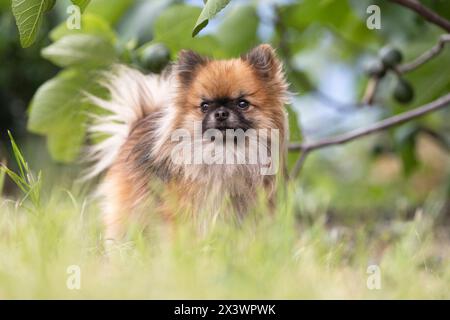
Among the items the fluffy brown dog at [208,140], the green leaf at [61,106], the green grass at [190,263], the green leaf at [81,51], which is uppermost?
the green leaf at [81,51]

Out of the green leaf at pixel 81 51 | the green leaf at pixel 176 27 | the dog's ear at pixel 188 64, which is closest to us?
the dog's ear at pixel 188 64

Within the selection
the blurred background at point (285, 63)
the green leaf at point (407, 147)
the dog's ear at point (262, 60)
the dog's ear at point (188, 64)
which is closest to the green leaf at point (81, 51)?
the blurred background at point (285, 63)

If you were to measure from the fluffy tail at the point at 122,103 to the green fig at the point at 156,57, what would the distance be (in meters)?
0.05

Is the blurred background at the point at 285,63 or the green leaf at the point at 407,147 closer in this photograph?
the blurred background at the point at 285,63

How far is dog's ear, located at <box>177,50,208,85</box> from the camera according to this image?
9.61ft

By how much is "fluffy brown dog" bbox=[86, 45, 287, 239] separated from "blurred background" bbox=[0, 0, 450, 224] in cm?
34

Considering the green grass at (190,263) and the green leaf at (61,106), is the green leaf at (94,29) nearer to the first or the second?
the green leaf at (61,106)

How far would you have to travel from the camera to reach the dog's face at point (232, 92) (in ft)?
9.23

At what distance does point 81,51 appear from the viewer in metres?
3.59

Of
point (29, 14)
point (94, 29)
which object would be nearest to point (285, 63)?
point (94, 29)

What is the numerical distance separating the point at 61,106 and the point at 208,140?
3.71 ft

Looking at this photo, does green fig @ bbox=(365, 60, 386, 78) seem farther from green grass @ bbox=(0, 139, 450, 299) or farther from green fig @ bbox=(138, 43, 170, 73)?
green grass @ bbox=(0, 139, 450, 299)

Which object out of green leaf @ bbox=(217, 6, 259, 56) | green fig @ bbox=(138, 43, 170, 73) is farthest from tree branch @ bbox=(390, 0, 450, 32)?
green fig @ bbox=(138, 43, 170, 73)
